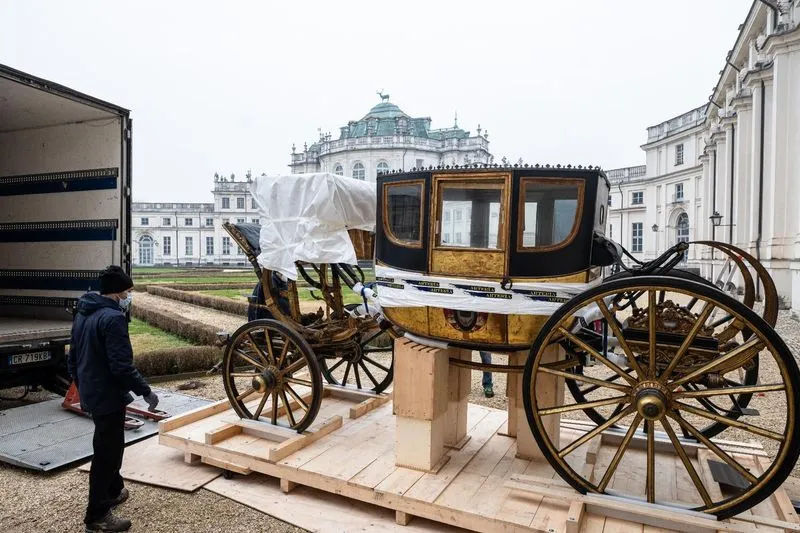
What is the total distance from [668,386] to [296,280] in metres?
3.38

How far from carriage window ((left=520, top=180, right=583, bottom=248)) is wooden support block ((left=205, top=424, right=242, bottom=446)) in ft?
10.8

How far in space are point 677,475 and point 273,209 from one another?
4272 millimetres

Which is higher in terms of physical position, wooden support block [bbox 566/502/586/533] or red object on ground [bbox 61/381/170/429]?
wooden support block [bbox 566/502/586/533]

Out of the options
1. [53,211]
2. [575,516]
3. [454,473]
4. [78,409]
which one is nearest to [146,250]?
[53,211]

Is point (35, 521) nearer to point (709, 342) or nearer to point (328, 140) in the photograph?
point (709, 342)

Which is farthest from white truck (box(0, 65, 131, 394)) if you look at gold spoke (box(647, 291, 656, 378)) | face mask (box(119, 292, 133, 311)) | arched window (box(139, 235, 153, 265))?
arched window (box(139, 235, 153, 265))

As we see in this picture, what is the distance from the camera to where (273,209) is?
5367 mm

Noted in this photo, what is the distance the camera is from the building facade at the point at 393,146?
60375 mm

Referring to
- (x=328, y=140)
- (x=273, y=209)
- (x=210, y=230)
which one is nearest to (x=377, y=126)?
(x=328, y=140)

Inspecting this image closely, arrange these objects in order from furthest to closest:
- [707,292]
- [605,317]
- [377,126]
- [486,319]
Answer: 1. [377,126]
2. [486,319]
3. [605,317]
4. [707,292]

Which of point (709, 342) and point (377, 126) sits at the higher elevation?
point (377, 126)

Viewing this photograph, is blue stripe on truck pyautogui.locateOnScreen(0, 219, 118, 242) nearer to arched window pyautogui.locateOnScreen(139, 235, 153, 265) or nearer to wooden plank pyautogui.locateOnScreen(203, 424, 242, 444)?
wooden plank pyautogui.locateOnScreen(203, 424, 242, 444)

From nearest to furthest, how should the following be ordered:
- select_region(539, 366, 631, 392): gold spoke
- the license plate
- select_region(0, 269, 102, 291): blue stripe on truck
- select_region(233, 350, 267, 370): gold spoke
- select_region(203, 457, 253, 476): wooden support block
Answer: select_region(539, 366, 631, 392): gold spoke → select_region(203, 457, 253, 476): wooden support block → select_region(233, 350, 267, 370): gold spoke → the license plate → select_region(0, 269, 102, 291): blue stripe on truck

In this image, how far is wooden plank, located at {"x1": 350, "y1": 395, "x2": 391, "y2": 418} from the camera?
19.1ft
